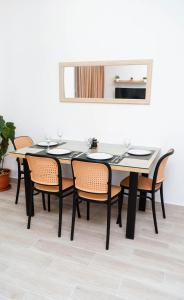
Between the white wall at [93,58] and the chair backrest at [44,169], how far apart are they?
1.09 m

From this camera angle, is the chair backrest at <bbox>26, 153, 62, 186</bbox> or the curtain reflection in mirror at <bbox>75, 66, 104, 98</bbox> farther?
the curtain reflection in mirror at <bbox>75, 66, 104, 98</bbox>

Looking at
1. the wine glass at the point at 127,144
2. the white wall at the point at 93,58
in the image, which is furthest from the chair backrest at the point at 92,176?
the white wall at the point at 93,58

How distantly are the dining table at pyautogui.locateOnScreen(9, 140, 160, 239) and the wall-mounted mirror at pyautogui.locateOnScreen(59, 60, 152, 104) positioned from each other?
585mm

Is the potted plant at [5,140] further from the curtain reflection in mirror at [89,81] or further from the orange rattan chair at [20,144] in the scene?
the curtain reflection in mirror at [89,81]

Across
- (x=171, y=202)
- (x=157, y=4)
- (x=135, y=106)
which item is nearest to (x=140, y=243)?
(x=171, y=202)

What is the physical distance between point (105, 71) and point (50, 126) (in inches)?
42.5

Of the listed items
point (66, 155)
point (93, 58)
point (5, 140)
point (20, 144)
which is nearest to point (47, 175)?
point (66, 155)

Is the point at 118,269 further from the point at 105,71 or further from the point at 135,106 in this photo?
the point at 105,71

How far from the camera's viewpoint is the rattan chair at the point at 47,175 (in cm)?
237

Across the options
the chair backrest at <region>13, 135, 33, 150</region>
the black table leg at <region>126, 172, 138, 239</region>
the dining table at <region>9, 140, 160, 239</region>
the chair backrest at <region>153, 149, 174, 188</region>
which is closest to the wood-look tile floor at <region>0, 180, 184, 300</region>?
the black table leg at <region>126, 172, 138, 239</region>

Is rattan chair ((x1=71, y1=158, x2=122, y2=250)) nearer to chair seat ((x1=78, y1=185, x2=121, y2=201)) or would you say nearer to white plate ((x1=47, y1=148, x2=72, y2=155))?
chair seat ((x1=78, y1=185, x2=121, y2=201))

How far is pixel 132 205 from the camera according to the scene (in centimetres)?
240

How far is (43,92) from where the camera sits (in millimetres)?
3494

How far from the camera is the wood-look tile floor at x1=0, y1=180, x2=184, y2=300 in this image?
1844mm
